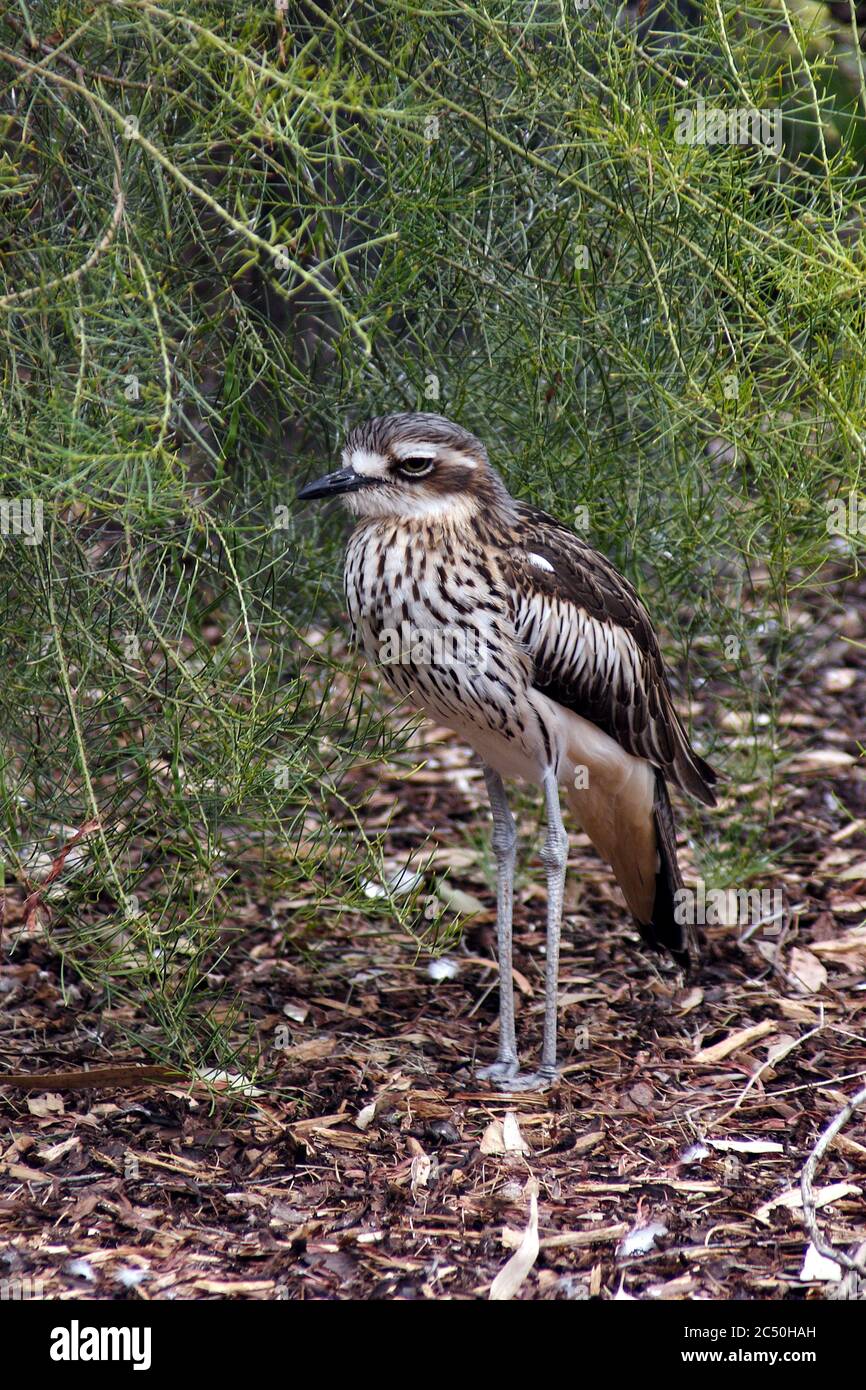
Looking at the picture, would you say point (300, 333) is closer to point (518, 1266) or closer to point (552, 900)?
point (552, 900)

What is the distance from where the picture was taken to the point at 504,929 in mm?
4352

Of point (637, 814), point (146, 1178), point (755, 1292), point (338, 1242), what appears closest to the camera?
point (755, 1292)

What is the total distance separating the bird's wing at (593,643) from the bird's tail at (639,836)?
8 cm

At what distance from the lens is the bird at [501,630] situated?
4020mm

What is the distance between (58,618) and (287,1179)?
150 centimetres

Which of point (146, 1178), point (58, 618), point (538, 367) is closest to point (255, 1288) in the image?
point (146, 1178)

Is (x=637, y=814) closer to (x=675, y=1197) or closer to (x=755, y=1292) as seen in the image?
(x=675, y=1197)

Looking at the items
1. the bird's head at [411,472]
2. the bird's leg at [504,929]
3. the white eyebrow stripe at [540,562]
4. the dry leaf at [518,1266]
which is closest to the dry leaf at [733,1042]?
the bird's leg at [504,929]

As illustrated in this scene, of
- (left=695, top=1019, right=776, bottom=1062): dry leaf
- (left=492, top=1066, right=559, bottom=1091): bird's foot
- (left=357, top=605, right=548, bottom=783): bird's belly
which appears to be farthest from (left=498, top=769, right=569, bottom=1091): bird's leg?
(left=695, top=1019, right=776, bottom=1062): dry leaf

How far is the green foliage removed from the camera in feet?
10.8

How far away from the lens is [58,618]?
3.66 m

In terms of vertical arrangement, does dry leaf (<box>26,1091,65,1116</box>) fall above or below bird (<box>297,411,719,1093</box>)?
below

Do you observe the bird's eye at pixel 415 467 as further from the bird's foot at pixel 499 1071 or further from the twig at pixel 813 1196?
the twig at pixel 813 1196

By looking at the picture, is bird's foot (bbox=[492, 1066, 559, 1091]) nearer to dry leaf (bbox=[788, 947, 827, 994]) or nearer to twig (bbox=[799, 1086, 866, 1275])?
twig (bbox=[799, 1086, 866, 1275])
